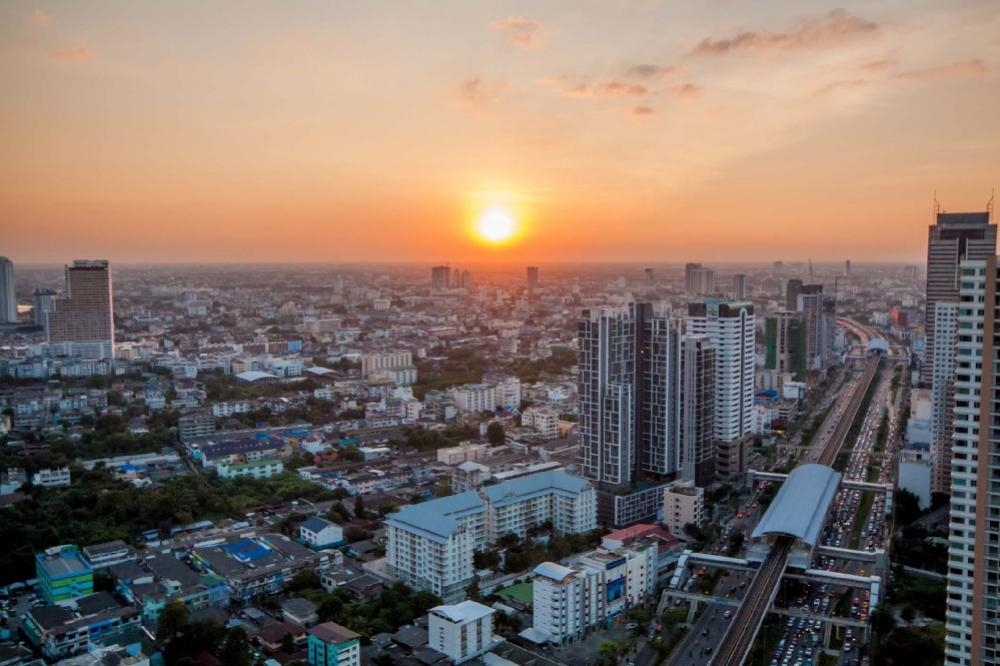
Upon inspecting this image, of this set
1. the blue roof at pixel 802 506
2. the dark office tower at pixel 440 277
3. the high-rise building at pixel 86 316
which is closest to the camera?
the blue roof at pixel 802 506

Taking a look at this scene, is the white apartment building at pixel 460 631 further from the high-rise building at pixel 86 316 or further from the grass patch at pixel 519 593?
the high-rise building at pixel 86 316

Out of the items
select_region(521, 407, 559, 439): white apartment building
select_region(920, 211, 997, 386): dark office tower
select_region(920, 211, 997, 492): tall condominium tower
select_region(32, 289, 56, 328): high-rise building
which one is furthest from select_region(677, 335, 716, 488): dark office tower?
select_region(32, 289, 56, 328): high-rise building

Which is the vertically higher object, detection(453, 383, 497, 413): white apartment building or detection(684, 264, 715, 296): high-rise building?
detection(684, 264, 715, 296): high-rise building

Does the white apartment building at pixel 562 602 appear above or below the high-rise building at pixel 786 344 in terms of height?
below

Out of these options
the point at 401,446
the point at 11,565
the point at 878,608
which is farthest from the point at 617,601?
the point at 401,446

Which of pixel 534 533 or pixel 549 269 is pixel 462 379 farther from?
pixel 549 269

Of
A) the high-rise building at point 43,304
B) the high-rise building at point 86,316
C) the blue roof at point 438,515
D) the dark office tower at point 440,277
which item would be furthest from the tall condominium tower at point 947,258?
the dark office tower at point 440,277

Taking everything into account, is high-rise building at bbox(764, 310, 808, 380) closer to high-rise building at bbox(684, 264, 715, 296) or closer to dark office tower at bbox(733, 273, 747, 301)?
high-rise building at bbox(684, 264, 715, 296)
